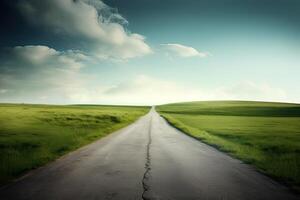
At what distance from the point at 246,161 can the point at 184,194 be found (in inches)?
262

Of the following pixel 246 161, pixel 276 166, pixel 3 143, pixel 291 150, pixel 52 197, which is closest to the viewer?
pixel 52 197

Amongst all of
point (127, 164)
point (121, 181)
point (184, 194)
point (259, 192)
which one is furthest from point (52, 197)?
point (259, 192)

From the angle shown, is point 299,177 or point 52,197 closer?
point 52,197

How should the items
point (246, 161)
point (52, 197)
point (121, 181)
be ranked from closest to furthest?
point (52, 197) → point (121, 181) → point (246, 161)

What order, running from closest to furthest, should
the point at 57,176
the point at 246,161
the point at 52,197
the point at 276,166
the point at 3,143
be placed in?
1. the point at 52,197
2. the point at 57,176
3. the point at 276,166
4. the point at 246,161
5. the point at 3,143

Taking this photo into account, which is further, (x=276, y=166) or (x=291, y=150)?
(x=291, y=150)

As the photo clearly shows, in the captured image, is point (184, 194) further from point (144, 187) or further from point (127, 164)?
A: point (127, 164)

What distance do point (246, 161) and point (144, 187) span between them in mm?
6983

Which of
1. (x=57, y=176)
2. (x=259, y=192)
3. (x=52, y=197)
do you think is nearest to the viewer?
(x=52, y=197)

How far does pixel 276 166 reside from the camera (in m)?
11.2

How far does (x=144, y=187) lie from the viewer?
305 inches

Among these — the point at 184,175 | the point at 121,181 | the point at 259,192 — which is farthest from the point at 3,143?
the point at 259,192

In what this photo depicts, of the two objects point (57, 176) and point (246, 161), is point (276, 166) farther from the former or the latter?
point (57, 176)

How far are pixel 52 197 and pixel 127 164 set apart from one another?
477 centimetres
